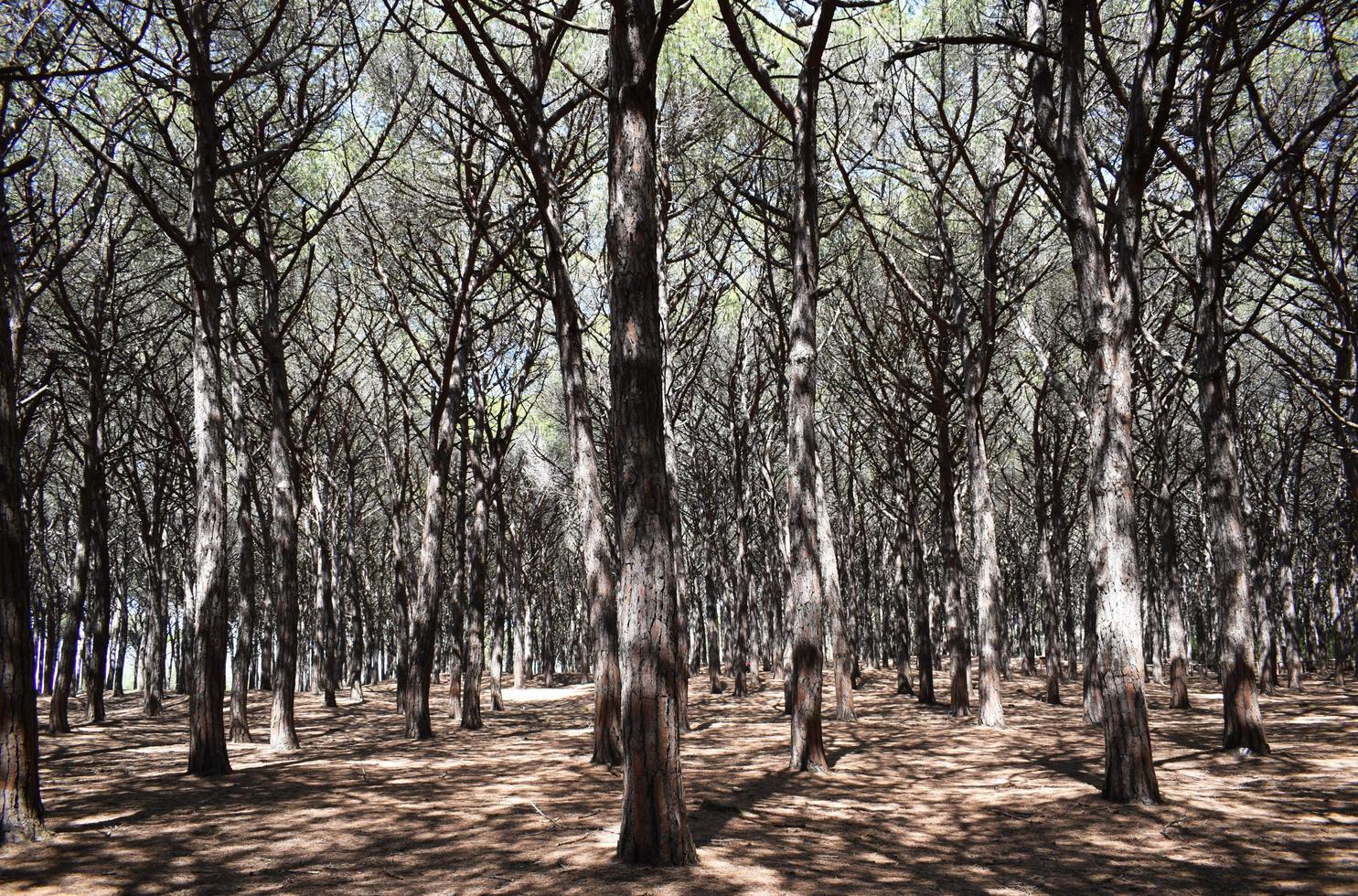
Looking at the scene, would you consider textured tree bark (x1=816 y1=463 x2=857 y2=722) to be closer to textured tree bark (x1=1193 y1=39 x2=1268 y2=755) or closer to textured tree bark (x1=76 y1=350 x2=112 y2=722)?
textured tree bark (x1=1193 y1=39 x2=1268 y2=755)

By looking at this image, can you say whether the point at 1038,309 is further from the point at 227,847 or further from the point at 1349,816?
the point at 227,847

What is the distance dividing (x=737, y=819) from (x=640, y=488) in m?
2.78

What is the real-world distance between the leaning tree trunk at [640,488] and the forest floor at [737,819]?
34 cm

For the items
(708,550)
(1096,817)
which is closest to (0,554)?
(1096,817)

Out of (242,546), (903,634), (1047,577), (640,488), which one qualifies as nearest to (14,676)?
(640,488)

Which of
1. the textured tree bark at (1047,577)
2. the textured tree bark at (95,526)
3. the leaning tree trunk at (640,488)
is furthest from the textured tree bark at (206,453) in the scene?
the textured tree bark at (1047,577)

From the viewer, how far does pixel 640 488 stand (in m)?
4.79

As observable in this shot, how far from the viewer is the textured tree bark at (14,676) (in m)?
4.91

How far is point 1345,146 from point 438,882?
13528 mm

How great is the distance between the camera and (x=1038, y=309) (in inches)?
700

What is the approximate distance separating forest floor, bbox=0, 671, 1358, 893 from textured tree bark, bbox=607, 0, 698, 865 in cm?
32

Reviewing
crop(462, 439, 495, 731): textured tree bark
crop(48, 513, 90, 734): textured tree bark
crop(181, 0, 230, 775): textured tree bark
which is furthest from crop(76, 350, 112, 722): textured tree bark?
crop(462, 439, 495, 731): textured tree bark

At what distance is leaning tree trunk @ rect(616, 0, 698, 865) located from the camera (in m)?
4.52

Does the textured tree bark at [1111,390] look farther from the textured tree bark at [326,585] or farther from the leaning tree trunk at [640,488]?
the textured tree bark at [326,585]
